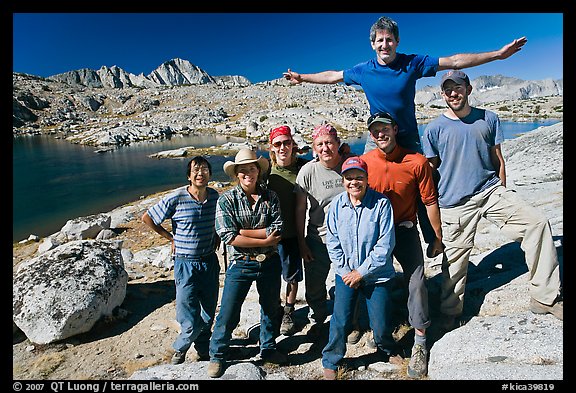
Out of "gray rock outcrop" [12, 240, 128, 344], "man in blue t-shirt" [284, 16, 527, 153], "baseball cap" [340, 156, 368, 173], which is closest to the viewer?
"baseball cap" [340, 156, 368, 173]

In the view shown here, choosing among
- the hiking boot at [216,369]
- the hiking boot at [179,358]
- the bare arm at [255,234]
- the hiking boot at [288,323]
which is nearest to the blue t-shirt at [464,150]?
the bare arm at [255,234]

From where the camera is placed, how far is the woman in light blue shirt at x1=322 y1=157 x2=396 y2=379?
4.36 m

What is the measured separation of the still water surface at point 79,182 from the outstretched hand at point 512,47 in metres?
21.4

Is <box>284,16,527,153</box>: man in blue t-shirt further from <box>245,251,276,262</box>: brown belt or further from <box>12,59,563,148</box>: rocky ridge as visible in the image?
<box>12,59,563,148</box>: rocky ridge

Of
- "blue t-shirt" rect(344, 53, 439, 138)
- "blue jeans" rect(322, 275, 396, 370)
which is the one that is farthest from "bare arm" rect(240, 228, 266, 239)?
"blue t-shirt" rect(344, 53, 439, 138)

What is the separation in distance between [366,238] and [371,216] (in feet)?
0.93

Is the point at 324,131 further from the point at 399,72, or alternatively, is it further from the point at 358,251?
the point at 358,251

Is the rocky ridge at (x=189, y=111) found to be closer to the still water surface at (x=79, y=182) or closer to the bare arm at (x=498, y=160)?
the still water surface at (x=79, y=182)

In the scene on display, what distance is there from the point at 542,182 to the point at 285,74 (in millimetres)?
9958

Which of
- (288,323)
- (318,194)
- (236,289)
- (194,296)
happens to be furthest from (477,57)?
(194,296)

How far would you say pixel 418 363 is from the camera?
471 cm

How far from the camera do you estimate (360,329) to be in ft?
19.1

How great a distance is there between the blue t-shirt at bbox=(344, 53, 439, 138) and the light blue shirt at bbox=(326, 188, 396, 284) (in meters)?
1.40
